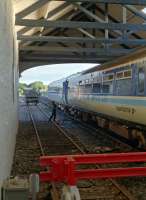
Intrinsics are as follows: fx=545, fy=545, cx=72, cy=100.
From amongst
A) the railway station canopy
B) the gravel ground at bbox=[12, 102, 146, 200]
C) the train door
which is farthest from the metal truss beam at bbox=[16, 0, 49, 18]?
the train door

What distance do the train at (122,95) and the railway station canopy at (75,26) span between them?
72.9 inches

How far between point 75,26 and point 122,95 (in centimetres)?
458

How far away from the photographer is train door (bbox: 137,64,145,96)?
14.9m

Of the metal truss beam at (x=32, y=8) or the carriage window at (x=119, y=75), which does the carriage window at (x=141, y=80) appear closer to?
the carriage window at (x=119, y=75)

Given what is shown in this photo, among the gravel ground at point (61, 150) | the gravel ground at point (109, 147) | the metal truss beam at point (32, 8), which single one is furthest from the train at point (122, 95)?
the metal truss beam at point (32, 8)

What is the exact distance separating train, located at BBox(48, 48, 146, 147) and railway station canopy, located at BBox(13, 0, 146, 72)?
6.07 ft

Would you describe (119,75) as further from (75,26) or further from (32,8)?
(32,8)

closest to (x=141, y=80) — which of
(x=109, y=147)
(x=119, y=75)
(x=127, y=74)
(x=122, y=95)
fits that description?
(x=127, y=74)

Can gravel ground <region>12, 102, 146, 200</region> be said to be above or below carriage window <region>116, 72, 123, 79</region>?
below

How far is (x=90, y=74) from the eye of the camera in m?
25.8

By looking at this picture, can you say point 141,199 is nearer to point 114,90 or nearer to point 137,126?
point 137,126

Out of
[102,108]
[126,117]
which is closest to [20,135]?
[102,108]

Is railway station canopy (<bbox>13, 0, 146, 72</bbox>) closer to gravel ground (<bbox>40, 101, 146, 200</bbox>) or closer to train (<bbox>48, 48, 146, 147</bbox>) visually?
train (<bbox>48, 48, 146, 147</bbox>)

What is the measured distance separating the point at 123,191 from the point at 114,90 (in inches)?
342
